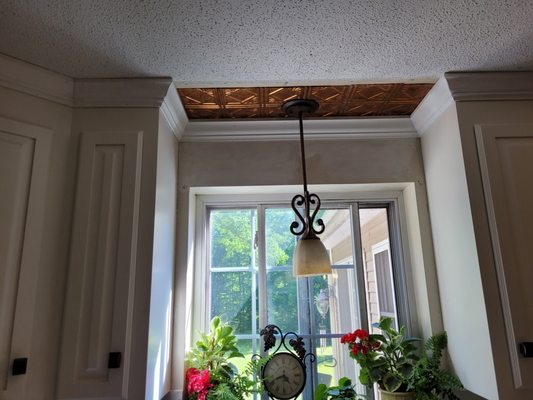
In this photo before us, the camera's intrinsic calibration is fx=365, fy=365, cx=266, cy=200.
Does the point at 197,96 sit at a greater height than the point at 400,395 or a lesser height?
greater

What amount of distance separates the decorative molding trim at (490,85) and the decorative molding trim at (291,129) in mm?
→ 372

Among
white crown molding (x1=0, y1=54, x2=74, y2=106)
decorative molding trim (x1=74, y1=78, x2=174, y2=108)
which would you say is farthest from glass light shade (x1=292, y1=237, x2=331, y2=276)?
white crown molding (x1=0, y1=54, x2=74, y2=106)

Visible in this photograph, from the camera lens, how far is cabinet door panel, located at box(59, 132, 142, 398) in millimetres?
1238

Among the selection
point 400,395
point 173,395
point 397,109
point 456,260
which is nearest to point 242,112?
point 397,109

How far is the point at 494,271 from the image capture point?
1.35 metres

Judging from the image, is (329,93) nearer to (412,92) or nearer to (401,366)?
(412,92)

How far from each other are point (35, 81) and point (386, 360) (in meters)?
1.84

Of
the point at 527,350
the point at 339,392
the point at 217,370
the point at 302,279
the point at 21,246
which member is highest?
the point at 21,246

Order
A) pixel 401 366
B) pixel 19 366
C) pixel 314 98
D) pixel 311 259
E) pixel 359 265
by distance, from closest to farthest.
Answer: pixel 19 366, pixel 311 259, pixel 401 366, pixel 314 98, pixel 359 265

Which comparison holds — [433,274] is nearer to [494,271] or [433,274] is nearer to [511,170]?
[494,271]

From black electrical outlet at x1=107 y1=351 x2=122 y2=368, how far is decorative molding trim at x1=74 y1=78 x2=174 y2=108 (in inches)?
37.2

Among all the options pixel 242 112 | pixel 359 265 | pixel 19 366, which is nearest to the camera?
pixel 19 366

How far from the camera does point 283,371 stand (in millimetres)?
1623

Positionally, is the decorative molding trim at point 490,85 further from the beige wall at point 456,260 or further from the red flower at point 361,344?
the red flower at point 361,344
